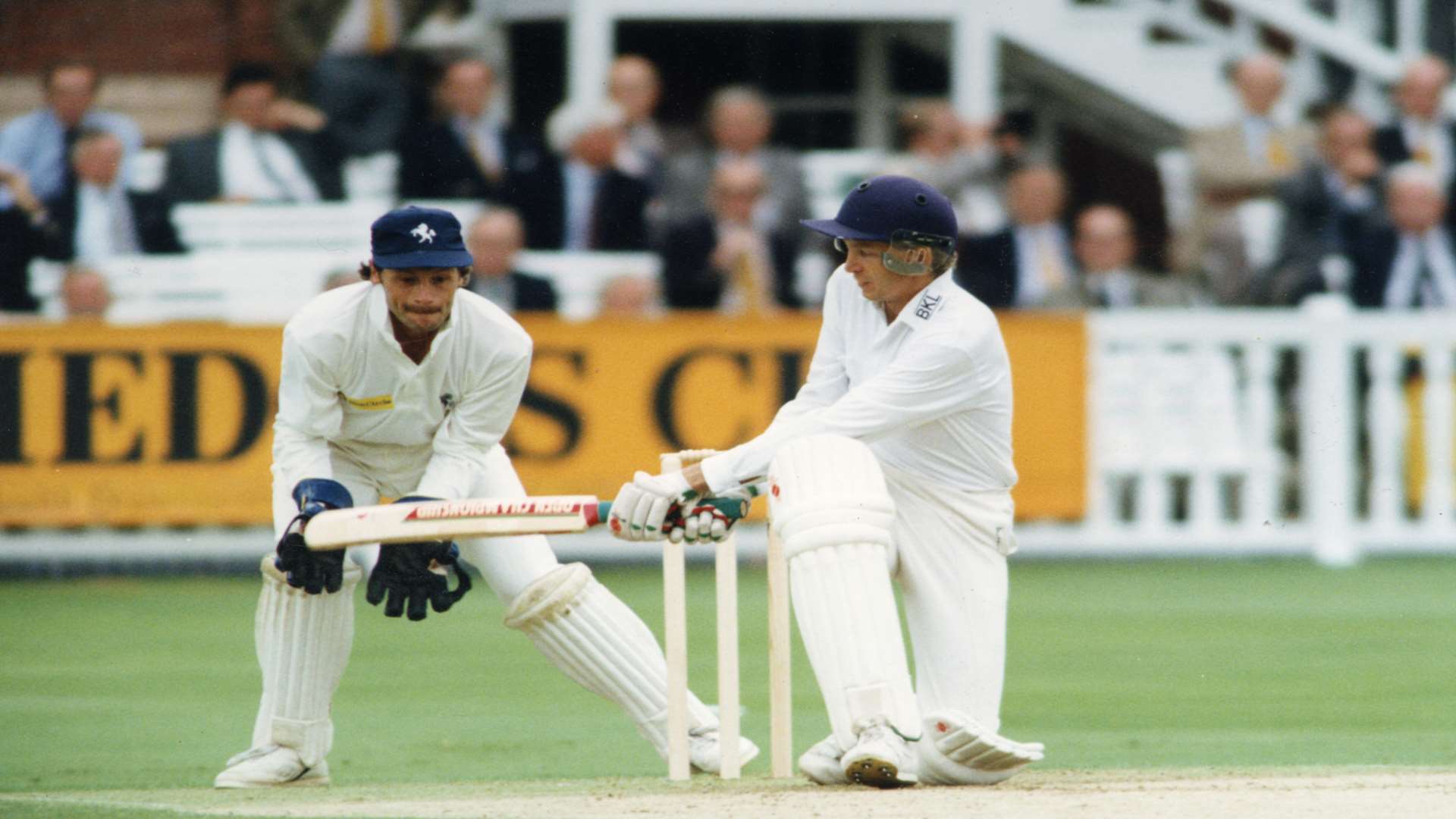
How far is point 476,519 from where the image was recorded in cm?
579

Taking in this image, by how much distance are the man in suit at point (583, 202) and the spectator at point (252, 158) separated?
92cm

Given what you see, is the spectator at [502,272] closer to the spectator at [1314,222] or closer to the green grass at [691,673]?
the green grass at [691,673]

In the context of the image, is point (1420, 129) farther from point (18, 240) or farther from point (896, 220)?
point (896, 220)

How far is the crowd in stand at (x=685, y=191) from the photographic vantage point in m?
11.4

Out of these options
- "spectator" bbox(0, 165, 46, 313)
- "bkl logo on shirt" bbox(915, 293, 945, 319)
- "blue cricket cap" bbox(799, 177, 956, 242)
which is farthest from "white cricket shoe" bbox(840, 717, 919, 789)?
"spectator" bbox(0, 165, 46, 313)

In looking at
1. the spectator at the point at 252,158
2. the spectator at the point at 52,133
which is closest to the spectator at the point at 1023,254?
the spectator at the point at 252,158

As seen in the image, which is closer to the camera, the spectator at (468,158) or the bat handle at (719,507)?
the bat handle at (719,507)

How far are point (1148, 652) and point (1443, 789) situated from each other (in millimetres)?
3400

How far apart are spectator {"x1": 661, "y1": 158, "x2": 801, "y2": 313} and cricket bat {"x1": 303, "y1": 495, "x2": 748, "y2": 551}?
565 centimetres

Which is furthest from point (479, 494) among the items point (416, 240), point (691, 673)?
point (691, 673)

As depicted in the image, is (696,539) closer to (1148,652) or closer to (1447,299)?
(1148,652)

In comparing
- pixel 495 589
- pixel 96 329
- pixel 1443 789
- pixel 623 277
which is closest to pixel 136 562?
pixel 96 329

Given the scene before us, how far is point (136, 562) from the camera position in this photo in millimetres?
11281

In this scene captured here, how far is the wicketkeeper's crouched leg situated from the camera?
20.7 ft
